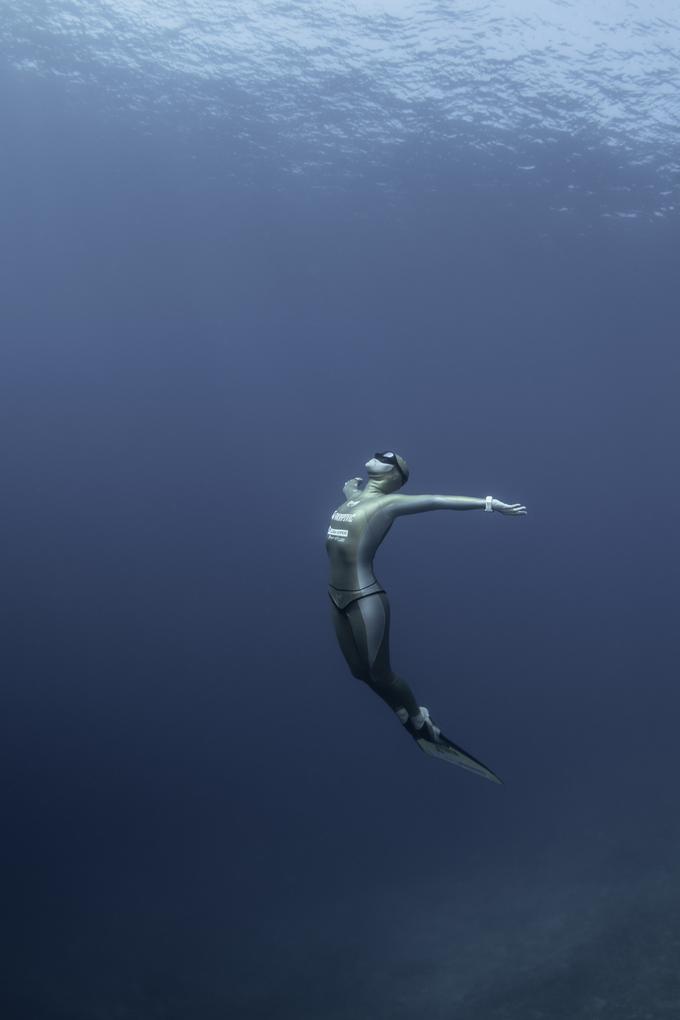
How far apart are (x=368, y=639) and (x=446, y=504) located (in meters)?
1.08

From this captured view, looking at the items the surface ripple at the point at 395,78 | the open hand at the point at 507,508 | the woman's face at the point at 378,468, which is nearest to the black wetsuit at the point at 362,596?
the woman's face at the point at 378,468

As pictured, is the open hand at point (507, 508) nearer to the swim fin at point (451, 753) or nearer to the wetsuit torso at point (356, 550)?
the wetsuit torso at point (356, 550)

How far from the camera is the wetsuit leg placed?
6.87m

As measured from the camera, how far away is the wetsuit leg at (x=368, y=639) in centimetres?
687

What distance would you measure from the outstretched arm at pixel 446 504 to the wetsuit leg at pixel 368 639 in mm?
636

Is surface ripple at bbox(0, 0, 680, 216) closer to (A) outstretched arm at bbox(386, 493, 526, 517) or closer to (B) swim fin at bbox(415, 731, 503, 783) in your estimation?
(A) outstretched arm at bbox(386, 493, 526, 517)

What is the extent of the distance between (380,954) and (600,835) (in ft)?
15.0

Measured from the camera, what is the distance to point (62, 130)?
18.0m

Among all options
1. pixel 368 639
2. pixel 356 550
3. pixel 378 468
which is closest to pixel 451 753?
pixel 368 639

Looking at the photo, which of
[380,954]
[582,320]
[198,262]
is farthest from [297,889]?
[582,320]

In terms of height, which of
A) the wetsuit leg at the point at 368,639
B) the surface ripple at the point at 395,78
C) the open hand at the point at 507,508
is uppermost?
the surface ripple at the point at 395,78

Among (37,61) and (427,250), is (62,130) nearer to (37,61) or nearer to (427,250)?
(37,61)

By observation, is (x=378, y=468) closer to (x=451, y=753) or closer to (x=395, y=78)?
(x=451, y=753)

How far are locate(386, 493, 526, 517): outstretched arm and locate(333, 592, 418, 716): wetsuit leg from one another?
64cm
